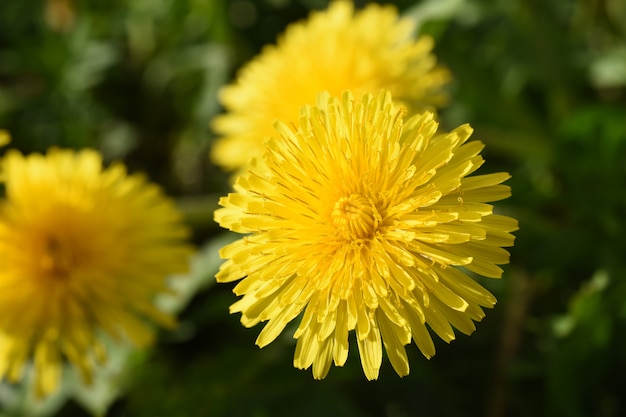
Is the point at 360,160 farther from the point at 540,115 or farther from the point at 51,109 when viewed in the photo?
the point at 51,109

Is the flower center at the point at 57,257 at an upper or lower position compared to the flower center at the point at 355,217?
upper

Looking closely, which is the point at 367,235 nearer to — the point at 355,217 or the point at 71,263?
the point at 355,217

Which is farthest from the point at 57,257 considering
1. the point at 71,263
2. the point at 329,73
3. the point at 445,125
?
the point at 445,125

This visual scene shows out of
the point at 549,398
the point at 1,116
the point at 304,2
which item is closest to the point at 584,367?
the point at 549,398

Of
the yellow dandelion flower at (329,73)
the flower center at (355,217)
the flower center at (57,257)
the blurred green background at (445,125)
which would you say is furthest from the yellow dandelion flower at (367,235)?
the flower center at (57,257)

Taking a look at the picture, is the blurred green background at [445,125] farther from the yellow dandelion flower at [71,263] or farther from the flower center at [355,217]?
the flower center at [355,217]

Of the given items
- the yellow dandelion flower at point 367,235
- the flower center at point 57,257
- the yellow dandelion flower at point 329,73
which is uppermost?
the yellow dandelion flower at point 329,73
